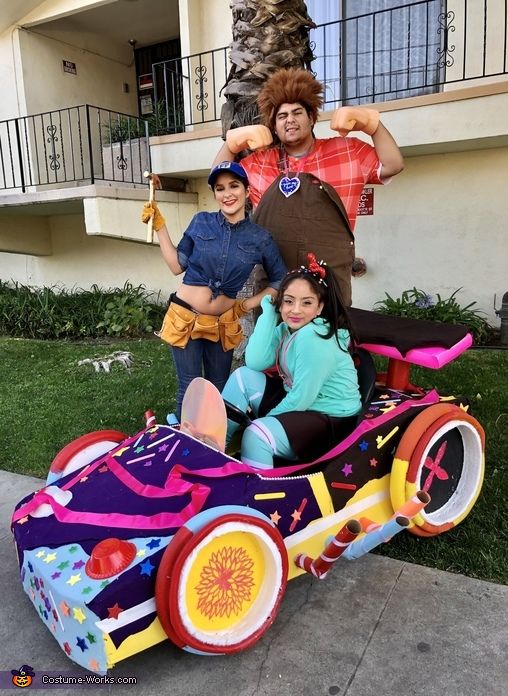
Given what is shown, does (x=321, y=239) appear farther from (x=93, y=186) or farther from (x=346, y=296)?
(x=93, y=186)

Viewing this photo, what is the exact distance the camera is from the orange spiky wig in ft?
9.10

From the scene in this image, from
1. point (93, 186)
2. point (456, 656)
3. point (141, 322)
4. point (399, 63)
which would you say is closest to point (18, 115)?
point (93, 186)

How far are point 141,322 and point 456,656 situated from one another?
667 centimetres

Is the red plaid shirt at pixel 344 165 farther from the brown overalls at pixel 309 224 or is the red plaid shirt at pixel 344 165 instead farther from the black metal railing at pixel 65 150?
the black metal railing at pixel 65 150

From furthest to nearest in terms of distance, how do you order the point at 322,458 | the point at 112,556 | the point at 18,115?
the point at 18,115
the point at 322,458
the point at 112,556

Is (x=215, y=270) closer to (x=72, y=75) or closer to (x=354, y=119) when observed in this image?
(x=354, y=119)

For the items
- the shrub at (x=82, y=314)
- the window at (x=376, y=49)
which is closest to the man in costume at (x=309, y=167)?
the window at (x=376, y=49)

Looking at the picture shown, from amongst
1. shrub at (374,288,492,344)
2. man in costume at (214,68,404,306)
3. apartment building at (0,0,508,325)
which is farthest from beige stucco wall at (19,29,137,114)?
man in costume at (214,68,404,306)

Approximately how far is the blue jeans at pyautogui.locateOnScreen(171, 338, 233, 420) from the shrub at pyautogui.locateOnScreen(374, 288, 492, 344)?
378 cm

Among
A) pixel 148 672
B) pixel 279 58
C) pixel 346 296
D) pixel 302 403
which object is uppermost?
pixel 279 58

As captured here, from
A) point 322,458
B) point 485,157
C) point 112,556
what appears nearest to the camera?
point 112,556

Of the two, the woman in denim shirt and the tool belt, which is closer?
the woman in denim shirt

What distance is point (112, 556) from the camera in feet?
6.08

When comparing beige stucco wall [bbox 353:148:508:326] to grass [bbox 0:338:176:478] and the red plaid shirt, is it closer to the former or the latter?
grass [bbox 0:338:176:478]
